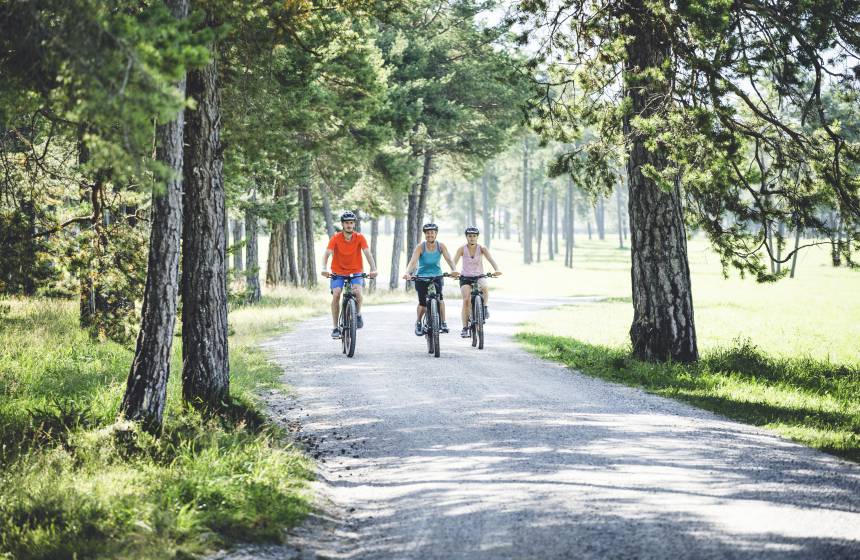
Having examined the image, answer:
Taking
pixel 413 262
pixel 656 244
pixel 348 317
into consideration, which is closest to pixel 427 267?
pixel 413 262

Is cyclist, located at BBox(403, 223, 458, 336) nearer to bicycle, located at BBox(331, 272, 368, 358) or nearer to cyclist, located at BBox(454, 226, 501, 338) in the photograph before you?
cyclist, located at BBox(454, 226, 501, 338)

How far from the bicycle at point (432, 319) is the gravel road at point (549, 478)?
7.44 feet

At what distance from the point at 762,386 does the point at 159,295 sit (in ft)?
24.1

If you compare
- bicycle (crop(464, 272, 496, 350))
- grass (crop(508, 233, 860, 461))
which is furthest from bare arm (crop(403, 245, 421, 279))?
grass (crop(508, 233, 860, 461))

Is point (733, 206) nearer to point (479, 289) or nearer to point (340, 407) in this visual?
point (479, 289)

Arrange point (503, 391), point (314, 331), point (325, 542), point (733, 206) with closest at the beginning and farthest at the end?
point (325, 542)
point (503, 391)
point (733, 206)
point (314, 331)

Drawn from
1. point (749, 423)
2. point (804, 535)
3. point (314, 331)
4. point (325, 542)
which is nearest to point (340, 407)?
point (325, 542)

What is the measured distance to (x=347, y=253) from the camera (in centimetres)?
1236

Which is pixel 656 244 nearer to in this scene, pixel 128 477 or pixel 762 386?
pixel 762 386

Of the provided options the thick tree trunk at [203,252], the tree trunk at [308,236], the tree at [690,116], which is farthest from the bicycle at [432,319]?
the tree trunk at [308,236]

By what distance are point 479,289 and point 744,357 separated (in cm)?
459

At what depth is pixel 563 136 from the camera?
1161 cm

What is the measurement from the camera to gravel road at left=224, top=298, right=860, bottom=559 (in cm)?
431

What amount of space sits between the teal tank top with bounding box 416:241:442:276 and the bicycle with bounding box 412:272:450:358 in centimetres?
Answer: 11
